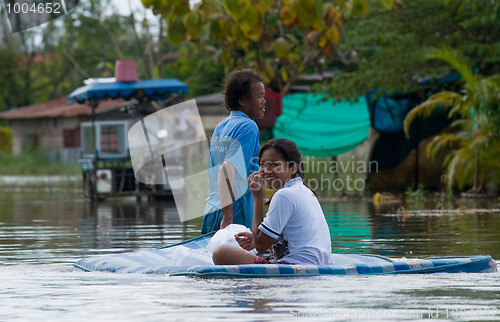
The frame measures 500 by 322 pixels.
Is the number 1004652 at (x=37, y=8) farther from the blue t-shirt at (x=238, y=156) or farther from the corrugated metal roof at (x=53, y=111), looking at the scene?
the corrugated metal roof at (x=53, y=111)

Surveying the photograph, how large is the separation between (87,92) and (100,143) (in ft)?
5.01

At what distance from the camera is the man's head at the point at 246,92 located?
8031mm

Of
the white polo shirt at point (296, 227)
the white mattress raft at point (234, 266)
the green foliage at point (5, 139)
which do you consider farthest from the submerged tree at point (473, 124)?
the green foliage at point (5, 139)

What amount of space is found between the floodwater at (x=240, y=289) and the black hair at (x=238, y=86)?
1.45m

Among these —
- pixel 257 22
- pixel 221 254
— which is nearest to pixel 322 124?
pixel 257 22

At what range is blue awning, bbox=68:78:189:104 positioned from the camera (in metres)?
20.6

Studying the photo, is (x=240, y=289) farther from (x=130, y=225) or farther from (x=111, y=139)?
(x=111, y=139)

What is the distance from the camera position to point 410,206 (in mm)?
18203

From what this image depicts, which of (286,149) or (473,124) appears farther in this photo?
(473,124)

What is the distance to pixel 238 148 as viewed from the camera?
7965 mm

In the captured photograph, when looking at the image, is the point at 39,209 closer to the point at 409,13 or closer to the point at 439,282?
the point at 409,13

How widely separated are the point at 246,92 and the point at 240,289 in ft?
5.80

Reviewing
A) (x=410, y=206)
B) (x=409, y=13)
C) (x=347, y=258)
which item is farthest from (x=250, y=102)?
(x=409, y=13)

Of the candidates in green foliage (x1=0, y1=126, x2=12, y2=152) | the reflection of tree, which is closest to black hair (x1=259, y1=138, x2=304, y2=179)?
the reflection of tree
